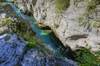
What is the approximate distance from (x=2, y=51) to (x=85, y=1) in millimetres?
7180

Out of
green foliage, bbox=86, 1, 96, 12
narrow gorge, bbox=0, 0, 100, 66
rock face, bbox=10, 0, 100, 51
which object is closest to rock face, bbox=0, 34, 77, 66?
narrow gorge, bbox=0, 0, 100, 66

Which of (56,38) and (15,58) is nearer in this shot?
(15,58)

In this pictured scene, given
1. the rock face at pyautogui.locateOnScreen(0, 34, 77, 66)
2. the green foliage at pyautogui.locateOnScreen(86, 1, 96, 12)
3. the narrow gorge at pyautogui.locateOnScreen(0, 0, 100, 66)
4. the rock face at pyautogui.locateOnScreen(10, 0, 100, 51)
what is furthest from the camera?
the rock face at pyautogui.locateOnScreen(10, 0, 100, 51)

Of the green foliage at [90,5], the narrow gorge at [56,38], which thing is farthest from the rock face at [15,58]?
the green foliage at [90,5]

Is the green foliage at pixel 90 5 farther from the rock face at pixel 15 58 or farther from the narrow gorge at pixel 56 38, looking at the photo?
the rock face at pixel 15 58

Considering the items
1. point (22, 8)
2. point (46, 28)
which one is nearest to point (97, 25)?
point (46, 28)

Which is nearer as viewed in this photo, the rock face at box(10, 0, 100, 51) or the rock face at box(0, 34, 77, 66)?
the rock face at box(0, 34, 77, 66)

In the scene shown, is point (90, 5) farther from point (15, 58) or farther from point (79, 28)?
point (15, 58)

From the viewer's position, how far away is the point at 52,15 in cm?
1063

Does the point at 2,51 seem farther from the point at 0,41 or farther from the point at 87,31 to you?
the point at 87,31

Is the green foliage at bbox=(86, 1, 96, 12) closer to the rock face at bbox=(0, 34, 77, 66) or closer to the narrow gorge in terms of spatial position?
the narrow gorge

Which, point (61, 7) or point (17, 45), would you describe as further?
point (61, 7)

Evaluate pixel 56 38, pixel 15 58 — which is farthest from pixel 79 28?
pixel 15 58

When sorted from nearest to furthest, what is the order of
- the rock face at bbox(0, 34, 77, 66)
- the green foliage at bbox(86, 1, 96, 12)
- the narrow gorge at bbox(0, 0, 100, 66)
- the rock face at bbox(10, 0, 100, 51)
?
the rock face at bbox(0, 34, 77, 66), the narrow gorge at bbox(0, 0, 100, 66), the green foliage at bbox(86, 1, 96, 12), the rock face at bbox(10, 0, 100, 51)
